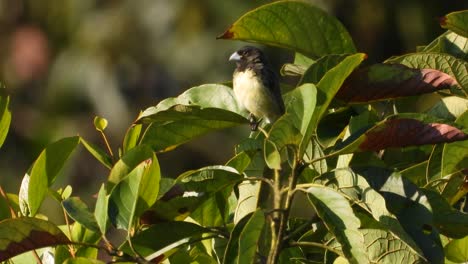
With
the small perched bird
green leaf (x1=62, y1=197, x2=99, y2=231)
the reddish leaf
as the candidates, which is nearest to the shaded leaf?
the reddish leaf

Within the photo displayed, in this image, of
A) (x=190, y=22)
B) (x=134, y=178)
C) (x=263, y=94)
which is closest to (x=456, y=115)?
(x=134, y=178)

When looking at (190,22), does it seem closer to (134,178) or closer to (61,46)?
(61,46)

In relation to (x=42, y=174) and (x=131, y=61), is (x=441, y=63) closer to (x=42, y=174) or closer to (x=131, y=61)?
(x=42, y=174)

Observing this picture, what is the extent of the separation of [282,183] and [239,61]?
213 cm

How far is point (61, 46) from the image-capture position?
1466 cm

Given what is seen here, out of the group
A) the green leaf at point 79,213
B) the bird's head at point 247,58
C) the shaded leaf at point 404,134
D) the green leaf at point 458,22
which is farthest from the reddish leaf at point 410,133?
the bird's head at point 247,58

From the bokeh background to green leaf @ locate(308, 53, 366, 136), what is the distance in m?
10.3

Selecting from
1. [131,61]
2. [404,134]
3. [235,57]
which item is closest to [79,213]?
[404,134]

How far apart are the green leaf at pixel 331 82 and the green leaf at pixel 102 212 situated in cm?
33

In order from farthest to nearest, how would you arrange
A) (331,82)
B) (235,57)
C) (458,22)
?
1. (235,57)
2. (458,22)
3. (331,82)

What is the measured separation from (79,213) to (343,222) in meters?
0.42

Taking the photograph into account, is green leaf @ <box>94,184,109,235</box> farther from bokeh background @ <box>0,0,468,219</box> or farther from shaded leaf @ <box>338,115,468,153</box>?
bokeh background @ <box>0,0,468,219</box>

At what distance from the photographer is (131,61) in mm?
13906

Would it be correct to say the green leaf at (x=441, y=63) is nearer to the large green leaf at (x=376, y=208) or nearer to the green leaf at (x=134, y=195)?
the large green leaf at (x=376, y=208)
